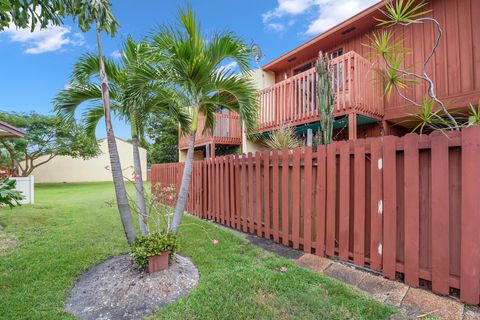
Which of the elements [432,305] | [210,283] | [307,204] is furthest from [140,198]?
[432,305]

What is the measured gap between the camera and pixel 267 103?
788 centimetres

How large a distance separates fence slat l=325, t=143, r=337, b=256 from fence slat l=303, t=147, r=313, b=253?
0.29m

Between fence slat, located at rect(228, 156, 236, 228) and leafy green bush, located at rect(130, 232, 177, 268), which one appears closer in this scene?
leafy green bush, located at rect(130, 232, 177, 268)

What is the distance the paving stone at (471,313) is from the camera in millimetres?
2152

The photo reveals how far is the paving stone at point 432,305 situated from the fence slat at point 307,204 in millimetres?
1360

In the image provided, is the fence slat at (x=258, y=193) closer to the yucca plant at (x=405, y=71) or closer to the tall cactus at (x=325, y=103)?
the tall cactus at (x=325, y=103)

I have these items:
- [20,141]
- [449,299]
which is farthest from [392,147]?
[20,141]

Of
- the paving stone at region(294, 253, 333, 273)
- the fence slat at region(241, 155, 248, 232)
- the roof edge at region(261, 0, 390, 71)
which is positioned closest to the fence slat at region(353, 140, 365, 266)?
the paving stone at region(294, 253, 333, 273)

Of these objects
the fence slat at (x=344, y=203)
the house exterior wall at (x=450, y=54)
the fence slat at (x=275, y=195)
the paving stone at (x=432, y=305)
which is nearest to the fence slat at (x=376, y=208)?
the fence slat at (x=344, y=203)

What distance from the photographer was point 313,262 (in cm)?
336

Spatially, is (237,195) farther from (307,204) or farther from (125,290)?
(125,290)

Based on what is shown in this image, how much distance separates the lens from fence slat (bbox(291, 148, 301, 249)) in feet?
12.7

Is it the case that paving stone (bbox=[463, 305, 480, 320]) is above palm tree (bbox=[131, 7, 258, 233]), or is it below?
below

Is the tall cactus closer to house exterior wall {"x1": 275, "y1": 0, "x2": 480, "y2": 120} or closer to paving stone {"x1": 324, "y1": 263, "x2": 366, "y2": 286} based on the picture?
paving stone {"x1": 324, "y1": 263, "x2": 366, "y2": 286}
